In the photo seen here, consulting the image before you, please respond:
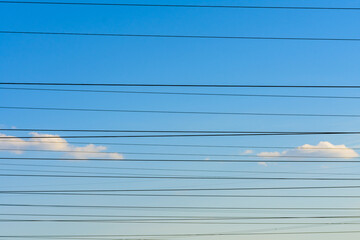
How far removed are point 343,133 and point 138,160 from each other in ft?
37.0

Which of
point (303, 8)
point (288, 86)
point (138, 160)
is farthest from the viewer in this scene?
point (138, 160)

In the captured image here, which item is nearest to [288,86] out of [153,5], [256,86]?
[256,86]

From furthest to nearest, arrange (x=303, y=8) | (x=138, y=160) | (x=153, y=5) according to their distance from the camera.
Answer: (x=138, y=160) < (x=153, y=5) < (x=303, y=8)

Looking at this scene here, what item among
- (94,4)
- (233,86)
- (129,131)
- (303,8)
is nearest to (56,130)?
(129,131)

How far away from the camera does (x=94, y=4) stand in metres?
31.1

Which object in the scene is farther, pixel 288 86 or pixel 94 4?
pixel 94 4

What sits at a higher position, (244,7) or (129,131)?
(244,7)

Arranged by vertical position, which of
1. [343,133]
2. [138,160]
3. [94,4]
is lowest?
[343,133]

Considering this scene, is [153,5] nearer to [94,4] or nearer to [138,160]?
[94,4]

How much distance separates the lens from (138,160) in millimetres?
35875

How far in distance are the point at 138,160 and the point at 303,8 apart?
12092 millimetres

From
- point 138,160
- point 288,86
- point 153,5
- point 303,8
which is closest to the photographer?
point 288,86

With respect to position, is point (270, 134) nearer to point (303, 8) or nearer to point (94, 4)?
point (303, 8)

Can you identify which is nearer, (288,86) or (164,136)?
(288,86)
